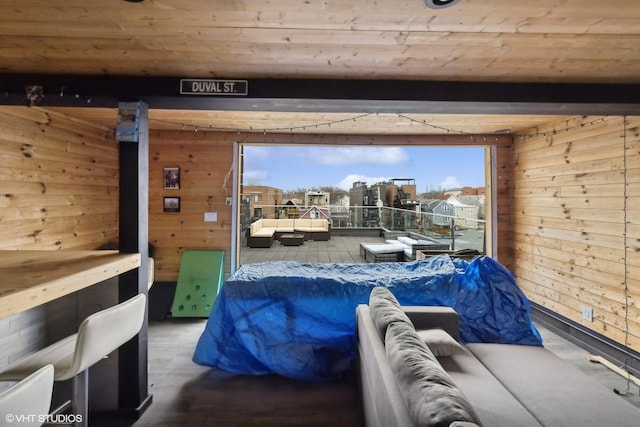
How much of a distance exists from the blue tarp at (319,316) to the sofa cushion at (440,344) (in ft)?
1.82

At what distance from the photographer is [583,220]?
10.9 feet

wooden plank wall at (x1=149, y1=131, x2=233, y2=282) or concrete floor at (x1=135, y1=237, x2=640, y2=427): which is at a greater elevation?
wooden plank wall at (x1=149, y1=131, x2=233, y2=282)

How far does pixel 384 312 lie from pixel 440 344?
55 cm

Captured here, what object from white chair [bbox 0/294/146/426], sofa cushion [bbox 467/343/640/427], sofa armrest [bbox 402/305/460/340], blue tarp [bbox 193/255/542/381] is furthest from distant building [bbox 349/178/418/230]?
white chair [bbox 0/294/146/426]

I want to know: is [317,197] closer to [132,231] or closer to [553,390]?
[132,231]

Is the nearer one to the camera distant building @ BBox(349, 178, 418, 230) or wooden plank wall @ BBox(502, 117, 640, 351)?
wooden plank wall @ BBox(502, 117, 640, 351)

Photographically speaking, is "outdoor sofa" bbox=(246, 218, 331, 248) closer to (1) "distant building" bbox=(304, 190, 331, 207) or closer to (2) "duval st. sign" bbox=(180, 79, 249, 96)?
(1) "distant building" bbox=(304, 190, 331, 207)

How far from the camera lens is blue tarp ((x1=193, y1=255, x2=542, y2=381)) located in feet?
8.48

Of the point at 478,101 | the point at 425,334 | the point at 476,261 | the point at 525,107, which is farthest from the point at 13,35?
the point at 476,261

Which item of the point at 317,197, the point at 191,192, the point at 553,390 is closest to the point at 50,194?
the point at 191,192

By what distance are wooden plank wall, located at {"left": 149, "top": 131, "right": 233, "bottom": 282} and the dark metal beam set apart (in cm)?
220

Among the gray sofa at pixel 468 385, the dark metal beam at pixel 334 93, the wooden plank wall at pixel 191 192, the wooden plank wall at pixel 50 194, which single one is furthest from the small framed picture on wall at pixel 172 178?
the gray sofa at pixel 468 385

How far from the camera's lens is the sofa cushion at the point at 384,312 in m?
1.80

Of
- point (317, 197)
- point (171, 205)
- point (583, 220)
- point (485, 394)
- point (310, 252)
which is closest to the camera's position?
point (485, 394)
